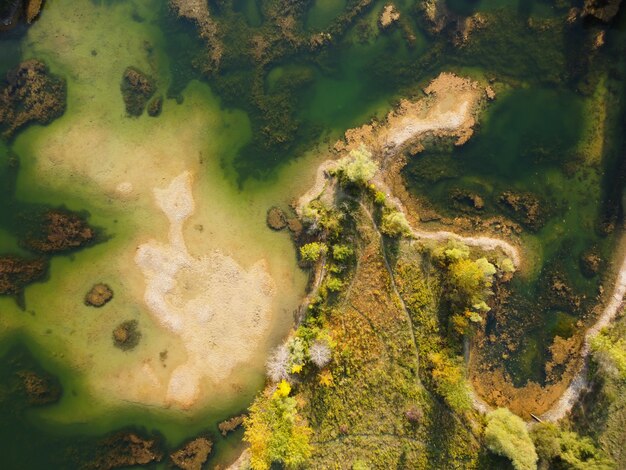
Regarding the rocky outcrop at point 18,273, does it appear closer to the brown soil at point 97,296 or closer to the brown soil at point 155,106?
the brown soil at point 97,296

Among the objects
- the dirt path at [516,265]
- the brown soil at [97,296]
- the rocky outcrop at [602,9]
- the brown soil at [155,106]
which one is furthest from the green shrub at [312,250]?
the rocky outcrop at [602,9]

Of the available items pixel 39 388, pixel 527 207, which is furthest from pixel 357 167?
pixel 39 388

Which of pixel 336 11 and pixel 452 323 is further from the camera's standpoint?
pixel 336 11

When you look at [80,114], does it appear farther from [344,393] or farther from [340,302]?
[344,393]

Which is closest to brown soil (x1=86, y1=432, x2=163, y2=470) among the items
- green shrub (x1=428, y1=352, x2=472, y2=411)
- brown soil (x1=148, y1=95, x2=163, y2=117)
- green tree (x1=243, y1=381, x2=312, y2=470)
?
green tree (x1=243, y1=381, x2=312, y2=470)

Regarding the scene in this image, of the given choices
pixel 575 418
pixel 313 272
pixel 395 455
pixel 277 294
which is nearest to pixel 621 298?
pixel 575 418

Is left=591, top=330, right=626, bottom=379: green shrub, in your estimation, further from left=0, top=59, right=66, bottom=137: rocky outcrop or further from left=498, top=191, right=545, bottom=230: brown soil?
left=0, top=59, right=66, bottom=137: rocky outcrop

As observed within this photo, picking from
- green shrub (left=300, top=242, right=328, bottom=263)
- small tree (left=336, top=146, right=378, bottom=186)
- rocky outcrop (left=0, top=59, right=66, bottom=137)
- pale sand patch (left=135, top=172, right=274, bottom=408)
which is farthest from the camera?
rocky outcrop (left=0, top=59, right=66, bottom=137)
